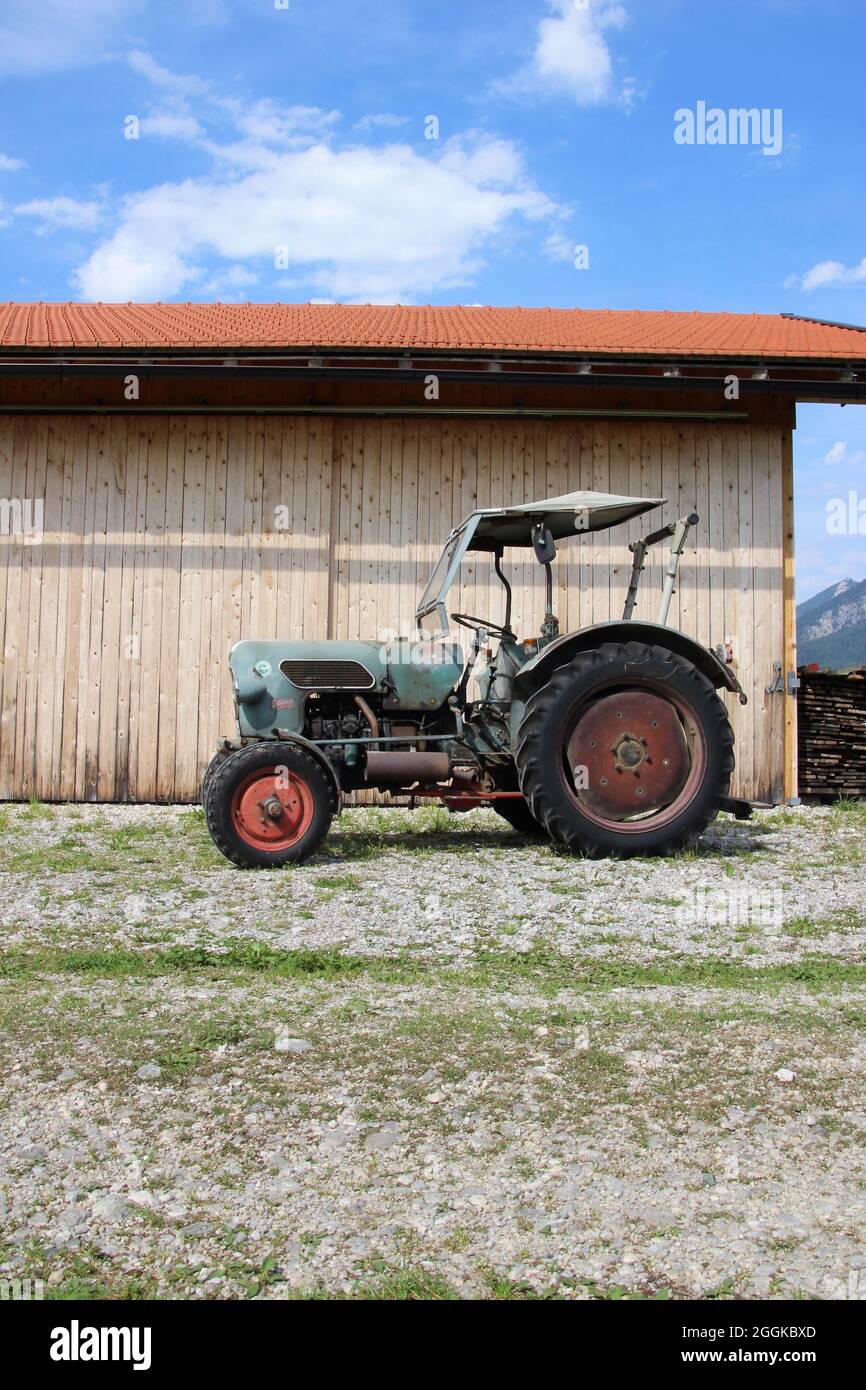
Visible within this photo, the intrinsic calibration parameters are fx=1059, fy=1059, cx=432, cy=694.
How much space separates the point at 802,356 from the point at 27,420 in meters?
6.72

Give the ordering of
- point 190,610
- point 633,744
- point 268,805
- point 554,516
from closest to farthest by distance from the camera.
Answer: point 268,805, point 633,744, point 554,516, point 190,610

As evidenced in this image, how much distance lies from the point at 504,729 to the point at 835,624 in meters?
86.3

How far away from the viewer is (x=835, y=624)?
86.5 meters

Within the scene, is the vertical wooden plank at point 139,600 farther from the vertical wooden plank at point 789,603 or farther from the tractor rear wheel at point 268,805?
the vertical wooden plank at point 789,603

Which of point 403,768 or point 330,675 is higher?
point 330,675

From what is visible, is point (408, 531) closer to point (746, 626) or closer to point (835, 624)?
point (746, 626)

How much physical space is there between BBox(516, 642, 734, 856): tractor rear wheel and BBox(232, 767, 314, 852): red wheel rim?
4.27ft

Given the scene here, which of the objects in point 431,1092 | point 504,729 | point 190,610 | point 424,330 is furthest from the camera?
point 424,330

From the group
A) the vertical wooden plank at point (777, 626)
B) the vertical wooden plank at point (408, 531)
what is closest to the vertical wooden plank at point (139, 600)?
the vertical wooden plank at point (408, 531)

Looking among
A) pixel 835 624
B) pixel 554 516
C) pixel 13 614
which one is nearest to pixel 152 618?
pixel 13 614

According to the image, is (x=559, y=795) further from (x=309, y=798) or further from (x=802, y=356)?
(x=802, y=356)

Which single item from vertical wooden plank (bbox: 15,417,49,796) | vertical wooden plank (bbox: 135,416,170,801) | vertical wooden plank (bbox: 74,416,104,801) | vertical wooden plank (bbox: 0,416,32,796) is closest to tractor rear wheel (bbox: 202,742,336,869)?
vertical wooden plank (bbox: 135,416,170,801)

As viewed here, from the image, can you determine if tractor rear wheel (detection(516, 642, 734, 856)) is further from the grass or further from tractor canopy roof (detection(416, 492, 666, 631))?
the grass

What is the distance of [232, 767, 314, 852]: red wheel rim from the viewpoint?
19.4 ft
